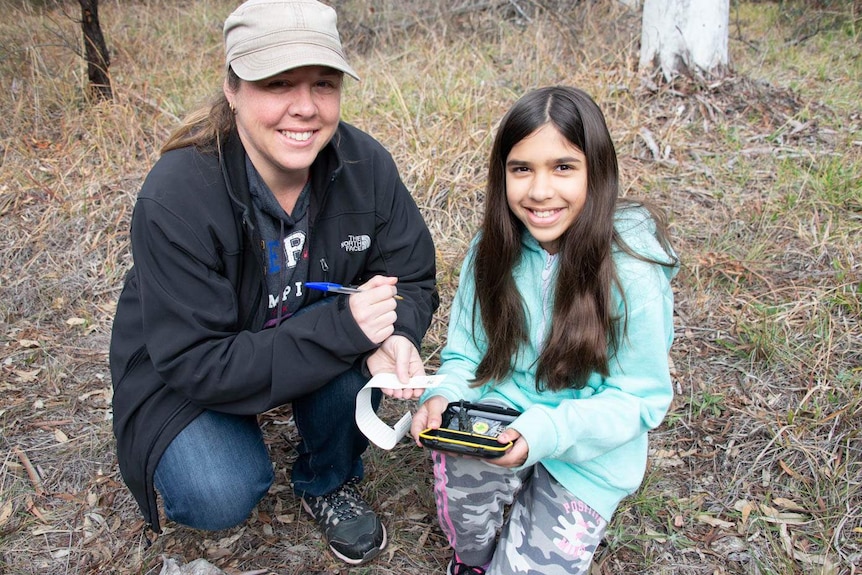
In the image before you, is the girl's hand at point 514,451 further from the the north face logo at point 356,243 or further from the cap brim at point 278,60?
the cap brim at point 278,60

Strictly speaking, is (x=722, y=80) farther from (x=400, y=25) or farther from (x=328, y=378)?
(x=328, y=378)

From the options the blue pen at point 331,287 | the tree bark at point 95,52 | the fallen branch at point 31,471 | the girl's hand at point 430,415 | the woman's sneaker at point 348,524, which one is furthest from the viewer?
the tree bark at point 95,52

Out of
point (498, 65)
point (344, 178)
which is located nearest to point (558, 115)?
point (344, 178)

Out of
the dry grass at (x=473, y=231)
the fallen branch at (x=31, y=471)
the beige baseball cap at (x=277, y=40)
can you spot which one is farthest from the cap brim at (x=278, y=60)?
the fallen branch at (x=31, y=471)

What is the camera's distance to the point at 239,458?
1979mm

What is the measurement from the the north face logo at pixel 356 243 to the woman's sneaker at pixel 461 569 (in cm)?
100

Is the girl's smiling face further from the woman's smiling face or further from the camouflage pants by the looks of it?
the camouflage pants

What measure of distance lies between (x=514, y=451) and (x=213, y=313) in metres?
0.87

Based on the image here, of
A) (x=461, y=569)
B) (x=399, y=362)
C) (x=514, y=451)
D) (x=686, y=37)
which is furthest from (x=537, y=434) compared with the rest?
(x=686, y=37)

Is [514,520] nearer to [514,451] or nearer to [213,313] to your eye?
[514,451]

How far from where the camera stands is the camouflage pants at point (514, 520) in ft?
6.02

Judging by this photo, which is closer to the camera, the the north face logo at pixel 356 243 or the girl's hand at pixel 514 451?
the girl's hand at pixel 514 451

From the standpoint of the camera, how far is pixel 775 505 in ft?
7.45

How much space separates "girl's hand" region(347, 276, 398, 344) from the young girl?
26 cm
